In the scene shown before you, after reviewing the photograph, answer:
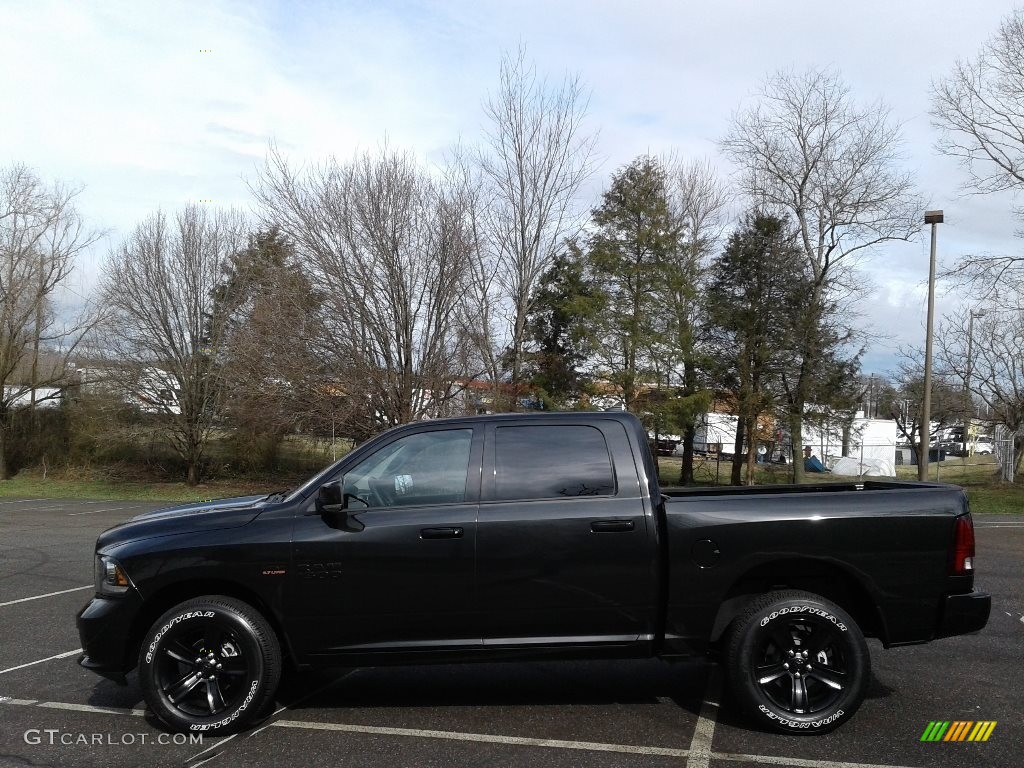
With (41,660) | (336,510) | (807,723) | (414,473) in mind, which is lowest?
(41,660)

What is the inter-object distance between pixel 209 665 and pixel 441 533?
61.3 inches

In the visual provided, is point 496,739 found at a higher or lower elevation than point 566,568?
lower

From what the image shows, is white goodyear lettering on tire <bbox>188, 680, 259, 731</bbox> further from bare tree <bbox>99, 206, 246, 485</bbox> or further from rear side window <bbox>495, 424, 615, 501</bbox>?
bare tree <bbox>99, 206, 246, 485</bbox>

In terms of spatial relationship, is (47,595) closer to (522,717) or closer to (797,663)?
(522,717)

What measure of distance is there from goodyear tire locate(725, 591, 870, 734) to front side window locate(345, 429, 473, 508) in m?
1.86

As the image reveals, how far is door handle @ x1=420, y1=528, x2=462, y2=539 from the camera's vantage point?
500cm

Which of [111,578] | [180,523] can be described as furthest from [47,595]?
[180,523]

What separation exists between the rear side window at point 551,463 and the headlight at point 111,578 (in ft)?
7.36

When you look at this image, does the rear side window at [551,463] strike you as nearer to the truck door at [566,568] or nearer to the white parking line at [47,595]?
the truck door at [566,568]

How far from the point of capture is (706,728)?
16.5ft

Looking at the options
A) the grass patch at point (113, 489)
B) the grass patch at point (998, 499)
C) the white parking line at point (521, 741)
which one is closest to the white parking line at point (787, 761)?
the white parking line at point (521, 741)

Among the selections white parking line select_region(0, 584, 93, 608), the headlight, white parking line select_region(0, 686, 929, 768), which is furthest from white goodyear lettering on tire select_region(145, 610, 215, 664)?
white parking line select_region(0, 584, 93, 608)

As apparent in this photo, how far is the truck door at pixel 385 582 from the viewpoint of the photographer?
499 cm

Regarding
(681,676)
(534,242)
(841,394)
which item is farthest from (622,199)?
(681,676)
